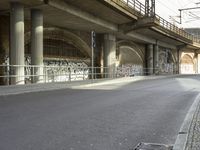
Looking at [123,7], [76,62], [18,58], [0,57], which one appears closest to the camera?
[18,58]

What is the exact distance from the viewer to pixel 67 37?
38.3 metres

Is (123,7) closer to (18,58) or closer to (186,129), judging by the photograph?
(18,58)

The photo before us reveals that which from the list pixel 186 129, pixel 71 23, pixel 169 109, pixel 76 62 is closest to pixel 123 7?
pixel 71 23

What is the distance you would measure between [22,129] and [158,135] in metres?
2.79

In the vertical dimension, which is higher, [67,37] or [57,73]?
[67,37]

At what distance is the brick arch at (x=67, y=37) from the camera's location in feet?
114

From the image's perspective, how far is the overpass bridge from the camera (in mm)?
25781

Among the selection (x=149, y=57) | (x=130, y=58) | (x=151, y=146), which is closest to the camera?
(x=151, y=146)

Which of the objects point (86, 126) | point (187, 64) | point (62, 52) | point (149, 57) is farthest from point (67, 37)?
point (187, 64)

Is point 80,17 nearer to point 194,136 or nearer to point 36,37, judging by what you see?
point 36,37

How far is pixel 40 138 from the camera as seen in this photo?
24.6 feet

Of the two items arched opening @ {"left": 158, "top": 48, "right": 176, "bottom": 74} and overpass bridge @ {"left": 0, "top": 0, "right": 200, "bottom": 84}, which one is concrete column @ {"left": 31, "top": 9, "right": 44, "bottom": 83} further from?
arched opening @ {"left": 158, "top": 48, "right": 176, "bottom": 74}

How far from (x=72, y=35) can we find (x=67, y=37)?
0.60 m

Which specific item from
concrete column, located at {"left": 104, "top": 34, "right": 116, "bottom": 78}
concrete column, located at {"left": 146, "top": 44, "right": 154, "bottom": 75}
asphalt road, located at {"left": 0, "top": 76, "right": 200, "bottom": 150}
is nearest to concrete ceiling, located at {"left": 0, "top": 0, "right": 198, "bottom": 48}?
concrete column, located at {"left": 104, "top": 34, "right": 116, "bottom": 78}
